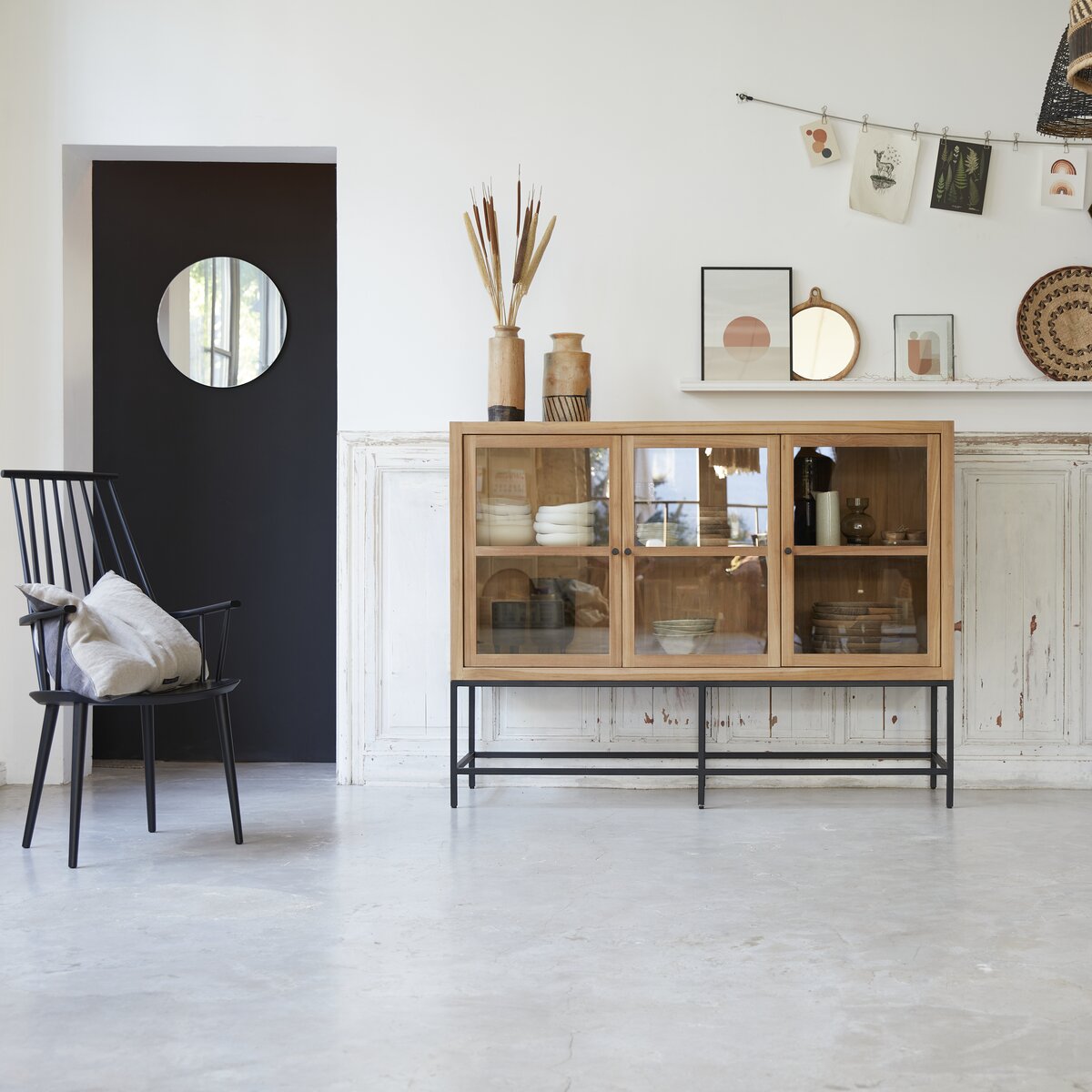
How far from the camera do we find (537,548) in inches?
138

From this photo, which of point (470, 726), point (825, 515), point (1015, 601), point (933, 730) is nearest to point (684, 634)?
point (825, 515)

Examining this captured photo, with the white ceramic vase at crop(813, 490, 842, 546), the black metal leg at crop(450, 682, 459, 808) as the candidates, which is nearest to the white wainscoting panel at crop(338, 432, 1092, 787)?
the black metal leg at crop(450, 682, 459, 808)

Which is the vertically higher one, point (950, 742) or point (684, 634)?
point (684, 634)

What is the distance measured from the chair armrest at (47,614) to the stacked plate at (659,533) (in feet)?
5.49

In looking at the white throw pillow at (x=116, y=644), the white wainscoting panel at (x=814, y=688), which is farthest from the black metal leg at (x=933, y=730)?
the white throw pillow at (x=116, y=644)

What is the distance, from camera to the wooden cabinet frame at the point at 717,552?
3.44 metres

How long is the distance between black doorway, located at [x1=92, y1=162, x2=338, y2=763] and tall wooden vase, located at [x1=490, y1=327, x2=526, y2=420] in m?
1.00

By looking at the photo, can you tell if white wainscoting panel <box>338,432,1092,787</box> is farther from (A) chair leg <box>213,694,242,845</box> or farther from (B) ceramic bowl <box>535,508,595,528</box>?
(A) chair leg <box>213,694,242,845</box>

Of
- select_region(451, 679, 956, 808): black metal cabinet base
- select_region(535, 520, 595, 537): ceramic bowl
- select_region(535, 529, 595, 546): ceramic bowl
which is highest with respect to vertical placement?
select_region(535, 520, 595, 537): ceramic bowl

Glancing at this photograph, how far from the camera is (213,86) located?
3.85 meters

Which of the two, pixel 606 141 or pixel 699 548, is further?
pixel 606 141

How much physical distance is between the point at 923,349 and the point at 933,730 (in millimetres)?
1311

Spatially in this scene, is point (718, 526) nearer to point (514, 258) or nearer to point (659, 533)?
point (659, 533)

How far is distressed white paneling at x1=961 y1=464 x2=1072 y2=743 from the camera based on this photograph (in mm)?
3824
